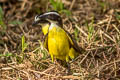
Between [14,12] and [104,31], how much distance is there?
3013 mm

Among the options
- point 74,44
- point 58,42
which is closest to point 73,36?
point 74,44

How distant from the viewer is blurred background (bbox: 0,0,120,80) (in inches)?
195

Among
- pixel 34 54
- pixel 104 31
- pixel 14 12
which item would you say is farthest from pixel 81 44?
pixel 14 12

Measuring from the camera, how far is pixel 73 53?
17.3 feet

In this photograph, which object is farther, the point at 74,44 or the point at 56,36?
the point at 74,44

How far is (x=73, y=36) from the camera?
6.34m

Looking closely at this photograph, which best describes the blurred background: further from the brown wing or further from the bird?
the bird

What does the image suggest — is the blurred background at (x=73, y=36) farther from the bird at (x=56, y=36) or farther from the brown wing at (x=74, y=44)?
the bird at (x=56, y=36)

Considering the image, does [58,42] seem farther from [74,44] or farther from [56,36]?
[74,44]

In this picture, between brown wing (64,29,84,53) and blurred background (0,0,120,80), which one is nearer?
blurred background (0,0,120,80)

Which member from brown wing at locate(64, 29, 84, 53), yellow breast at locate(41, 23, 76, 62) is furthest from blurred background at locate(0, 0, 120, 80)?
yellow breast at locate(41, 23, 76, 62)

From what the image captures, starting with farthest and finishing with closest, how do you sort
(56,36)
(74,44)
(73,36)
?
(73,36)
(74,44)
(56,36)

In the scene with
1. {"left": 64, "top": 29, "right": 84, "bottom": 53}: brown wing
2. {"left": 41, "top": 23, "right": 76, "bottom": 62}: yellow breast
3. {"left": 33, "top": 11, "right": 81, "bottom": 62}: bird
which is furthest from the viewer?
{"left": 64, "top": 29, "right": 84, "bottom": 53}: brown wing

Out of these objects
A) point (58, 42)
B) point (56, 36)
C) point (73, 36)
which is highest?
point (56, 36)
